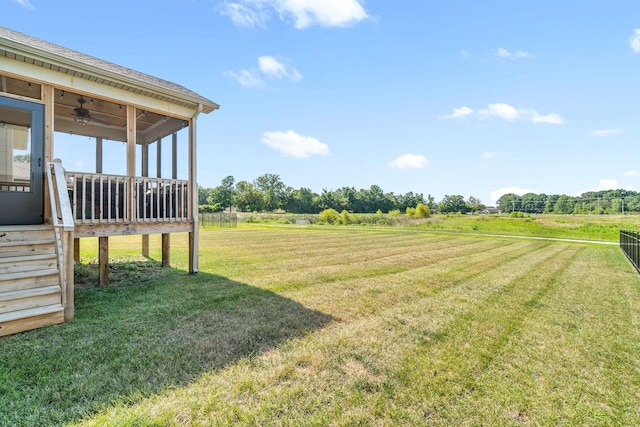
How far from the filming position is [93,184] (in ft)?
16.8

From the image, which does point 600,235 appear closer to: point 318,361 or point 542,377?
point 542,377

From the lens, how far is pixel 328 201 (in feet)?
218

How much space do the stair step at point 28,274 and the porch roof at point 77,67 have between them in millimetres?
3280

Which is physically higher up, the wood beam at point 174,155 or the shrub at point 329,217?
the wood beam at point 174,155

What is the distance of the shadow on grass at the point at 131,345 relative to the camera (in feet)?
7.20

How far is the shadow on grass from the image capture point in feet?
7.20

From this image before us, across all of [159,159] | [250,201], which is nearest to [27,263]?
[159,159]

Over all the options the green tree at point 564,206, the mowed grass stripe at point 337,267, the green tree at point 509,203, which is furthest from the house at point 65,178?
the green tree at point 509,203

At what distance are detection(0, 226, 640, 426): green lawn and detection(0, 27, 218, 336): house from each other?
65cm

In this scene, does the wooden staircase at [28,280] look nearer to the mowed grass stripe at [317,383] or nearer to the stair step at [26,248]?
the stair step at [26,248]

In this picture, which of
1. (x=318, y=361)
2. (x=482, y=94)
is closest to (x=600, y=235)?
(x=482, y=94)

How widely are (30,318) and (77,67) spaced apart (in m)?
4.03

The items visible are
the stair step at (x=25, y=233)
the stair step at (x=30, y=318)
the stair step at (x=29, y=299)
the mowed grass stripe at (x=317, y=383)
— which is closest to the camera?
the mowed grass stripe at (x=317, y=383)

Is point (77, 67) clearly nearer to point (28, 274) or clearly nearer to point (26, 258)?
point (26, 258)
